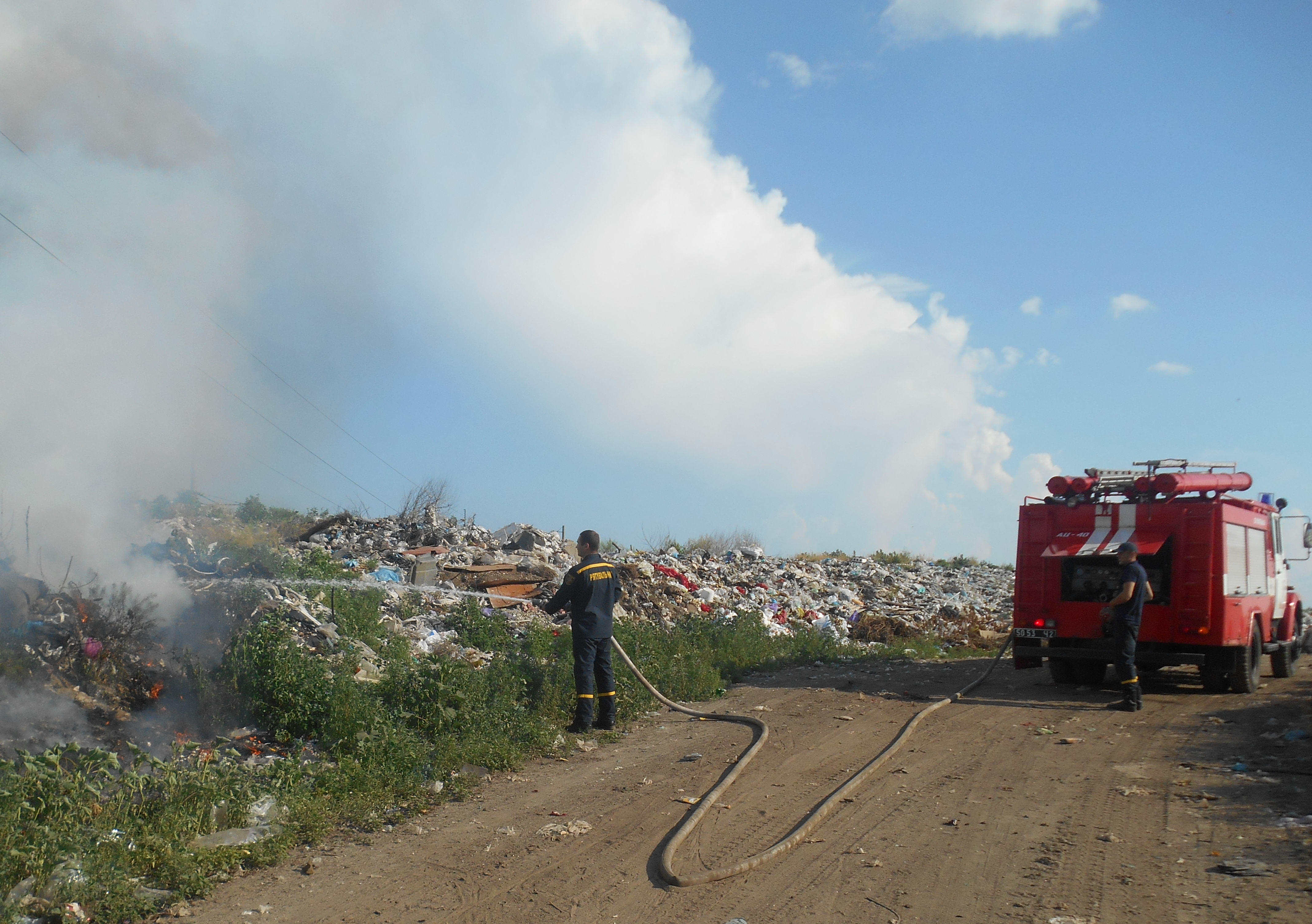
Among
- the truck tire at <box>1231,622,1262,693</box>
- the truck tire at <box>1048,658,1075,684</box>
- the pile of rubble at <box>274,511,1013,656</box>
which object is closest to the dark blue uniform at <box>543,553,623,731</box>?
the pile of rubble at <box>274,511,1013,656</box>

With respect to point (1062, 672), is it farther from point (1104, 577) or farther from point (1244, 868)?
point (1244, 868)

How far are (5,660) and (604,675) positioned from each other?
4.67m

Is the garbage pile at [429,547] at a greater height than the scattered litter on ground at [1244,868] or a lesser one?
greater

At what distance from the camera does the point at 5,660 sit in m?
5.99

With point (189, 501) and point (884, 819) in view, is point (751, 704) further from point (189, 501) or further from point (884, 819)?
point (189, 501)

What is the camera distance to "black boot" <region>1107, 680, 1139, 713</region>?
28.8 feet

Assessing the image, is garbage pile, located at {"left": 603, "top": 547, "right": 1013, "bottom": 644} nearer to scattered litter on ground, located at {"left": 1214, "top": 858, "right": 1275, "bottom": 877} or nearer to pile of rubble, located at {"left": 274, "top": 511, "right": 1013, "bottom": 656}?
pile of rubble, located at {"left": 274, "top": 511, "right": 1013, "bottom": 656}

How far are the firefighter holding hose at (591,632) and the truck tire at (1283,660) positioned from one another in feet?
30.2

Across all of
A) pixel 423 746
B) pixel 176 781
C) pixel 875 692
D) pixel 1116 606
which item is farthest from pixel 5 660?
pixel 1116 606

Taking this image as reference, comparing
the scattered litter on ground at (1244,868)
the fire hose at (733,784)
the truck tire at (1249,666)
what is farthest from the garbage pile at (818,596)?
the scattered litter on ground at (1244,868)

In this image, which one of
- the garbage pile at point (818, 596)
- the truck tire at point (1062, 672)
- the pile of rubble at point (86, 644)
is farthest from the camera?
the garbage pile at point (818, 596)

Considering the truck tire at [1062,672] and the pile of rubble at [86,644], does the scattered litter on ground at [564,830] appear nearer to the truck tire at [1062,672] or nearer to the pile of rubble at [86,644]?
the pile of rubble at [86,644]

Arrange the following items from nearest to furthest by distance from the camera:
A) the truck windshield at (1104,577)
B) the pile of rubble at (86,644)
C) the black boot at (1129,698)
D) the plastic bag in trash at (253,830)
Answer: the plastic bag in trash at (253,830), the pile of rubble at (86,644), the black boot at (1129,698), the truck windshield at (1104,577)

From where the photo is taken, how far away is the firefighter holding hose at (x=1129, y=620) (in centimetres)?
881
